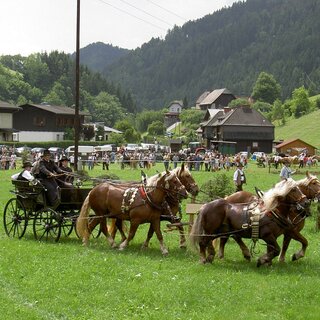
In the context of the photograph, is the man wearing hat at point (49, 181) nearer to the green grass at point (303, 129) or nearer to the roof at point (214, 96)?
the green grass at point (303, 129)

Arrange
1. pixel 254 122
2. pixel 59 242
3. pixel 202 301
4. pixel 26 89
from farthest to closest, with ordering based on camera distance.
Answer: pixel 26 89, pixel 254 122, pixel 59 242, pixel 202 301

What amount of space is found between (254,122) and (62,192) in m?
78.0

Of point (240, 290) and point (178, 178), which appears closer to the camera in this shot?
point (240, 290)

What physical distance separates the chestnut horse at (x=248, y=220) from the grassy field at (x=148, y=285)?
1.39 feet

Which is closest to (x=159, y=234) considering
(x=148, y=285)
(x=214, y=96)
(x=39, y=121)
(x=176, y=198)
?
(x=176, y=198)

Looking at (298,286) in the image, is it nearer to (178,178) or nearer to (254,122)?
(178,178)

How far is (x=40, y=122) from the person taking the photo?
326 feet

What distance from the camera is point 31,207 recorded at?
51.9 ft

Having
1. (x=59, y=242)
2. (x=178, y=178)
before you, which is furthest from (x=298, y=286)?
(x=59, y=242)

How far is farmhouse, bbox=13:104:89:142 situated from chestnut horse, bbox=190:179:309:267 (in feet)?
283

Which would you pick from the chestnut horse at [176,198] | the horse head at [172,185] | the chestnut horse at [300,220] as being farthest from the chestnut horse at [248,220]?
the chestnut horse at [176,198]

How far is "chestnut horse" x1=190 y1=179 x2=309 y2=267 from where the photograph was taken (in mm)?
12219

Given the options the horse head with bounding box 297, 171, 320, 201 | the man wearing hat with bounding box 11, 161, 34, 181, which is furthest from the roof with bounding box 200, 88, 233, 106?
the horse head with bounding box 297, 171, 320, 201

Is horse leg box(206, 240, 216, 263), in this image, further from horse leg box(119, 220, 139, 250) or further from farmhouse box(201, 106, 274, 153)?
farmhouse box(201, 106, 274, 153)
